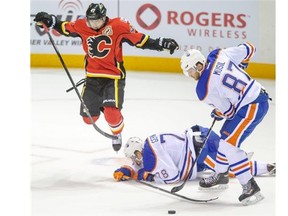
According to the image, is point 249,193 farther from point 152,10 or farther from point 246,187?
point 152,10

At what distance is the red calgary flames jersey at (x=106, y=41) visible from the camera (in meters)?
4.78

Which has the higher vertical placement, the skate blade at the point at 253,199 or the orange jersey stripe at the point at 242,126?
the orange jersey stripe at the point at 242,126

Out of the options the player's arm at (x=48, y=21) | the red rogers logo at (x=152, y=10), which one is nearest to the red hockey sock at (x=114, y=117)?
the player's arm at (x=48, y=21)

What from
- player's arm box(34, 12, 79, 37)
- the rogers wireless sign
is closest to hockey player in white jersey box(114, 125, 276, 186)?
player's arm box(34, 12, 79, 37)

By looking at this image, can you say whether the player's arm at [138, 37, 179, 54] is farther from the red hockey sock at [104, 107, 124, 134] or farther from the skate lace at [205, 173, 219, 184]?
the skate lace at [205, 173, 219, 184]

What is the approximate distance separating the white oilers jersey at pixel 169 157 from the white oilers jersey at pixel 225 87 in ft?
1.51

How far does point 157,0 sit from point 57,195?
4702 mm

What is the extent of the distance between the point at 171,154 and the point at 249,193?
2.02ft

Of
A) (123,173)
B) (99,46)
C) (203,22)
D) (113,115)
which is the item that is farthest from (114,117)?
(203,22)

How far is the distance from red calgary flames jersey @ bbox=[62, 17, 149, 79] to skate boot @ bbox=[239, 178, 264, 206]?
127 cm

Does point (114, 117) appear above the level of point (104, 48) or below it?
below

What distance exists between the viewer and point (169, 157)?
4.34 m

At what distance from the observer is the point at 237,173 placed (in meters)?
3.97

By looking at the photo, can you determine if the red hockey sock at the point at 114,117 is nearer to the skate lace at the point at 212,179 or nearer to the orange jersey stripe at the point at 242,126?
the skate lace at the point at 212,179
